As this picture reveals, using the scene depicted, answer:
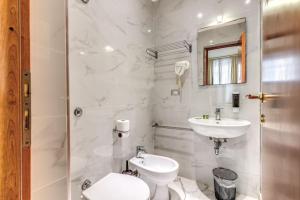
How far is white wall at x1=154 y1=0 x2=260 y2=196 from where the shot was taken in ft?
5.75

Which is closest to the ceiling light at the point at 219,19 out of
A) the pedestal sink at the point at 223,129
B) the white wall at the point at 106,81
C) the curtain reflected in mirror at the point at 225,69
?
the curtain reflected in mirror at the point at 225,69

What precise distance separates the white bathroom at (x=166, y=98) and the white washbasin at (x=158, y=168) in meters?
0.01

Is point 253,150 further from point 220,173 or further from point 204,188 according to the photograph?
point 204,188

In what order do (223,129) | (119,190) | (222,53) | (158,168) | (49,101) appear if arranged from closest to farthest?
1. (49,101)
2. (119,190)
3. (223,129)
4. (158,168)
5. (222,53)

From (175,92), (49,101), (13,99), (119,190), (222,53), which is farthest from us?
(175,92)

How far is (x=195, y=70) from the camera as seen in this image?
6.88 feet

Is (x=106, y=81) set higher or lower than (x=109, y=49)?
lower

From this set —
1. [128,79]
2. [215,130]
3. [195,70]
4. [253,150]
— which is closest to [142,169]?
[215,130]

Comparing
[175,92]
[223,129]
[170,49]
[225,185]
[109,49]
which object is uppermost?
[170,49]

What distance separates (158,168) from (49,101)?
1.49 meters

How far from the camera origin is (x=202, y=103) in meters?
2.05

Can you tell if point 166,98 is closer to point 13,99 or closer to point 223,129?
point 223,129

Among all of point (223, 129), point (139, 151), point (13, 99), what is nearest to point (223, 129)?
point (223, 129)

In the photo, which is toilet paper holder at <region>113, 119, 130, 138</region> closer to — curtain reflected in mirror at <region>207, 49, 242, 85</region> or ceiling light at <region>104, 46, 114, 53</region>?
ceiling light at <region>104, 46, 114, 53</region>
